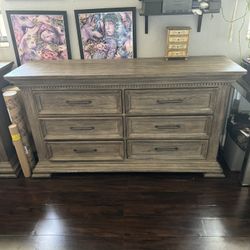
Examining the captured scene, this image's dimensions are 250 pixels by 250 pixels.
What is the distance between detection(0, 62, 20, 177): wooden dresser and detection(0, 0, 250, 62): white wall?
0.53m

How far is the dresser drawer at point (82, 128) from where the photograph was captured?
1.75 metres

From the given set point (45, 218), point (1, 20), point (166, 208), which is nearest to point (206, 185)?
point (166, 208)

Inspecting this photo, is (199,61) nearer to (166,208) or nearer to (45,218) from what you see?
(166,208)

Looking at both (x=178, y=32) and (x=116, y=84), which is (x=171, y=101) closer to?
(x=116, y=84)

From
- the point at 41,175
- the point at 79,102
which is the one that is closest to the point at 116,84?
the point at 79,102

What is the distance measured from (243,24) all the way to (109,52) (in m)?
1.07

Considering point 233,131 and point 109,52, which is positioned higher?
point 109,52

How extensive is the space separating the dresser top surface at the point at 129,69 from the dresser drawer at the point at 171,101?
0.13 m

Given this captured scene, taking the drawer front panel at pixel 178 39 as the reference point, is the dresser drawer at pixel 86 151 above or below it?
below

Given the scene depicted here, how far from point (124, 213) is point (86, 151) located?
A: 568mm

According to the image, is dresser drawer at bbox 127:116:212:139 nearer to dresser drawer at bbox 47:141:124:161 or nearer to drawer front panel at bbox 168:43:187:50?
dresser drawer at bbox 47:141:124:161

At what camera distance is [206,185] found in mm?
1846

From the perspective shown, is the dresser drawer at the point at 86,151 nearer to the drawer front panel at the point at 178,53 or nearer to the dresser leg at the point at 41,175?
the dresser leg at the point at 41,175

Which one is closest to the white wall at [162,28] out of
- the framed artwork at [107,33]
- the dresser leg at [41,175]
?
the framed artwork at [107,33]
